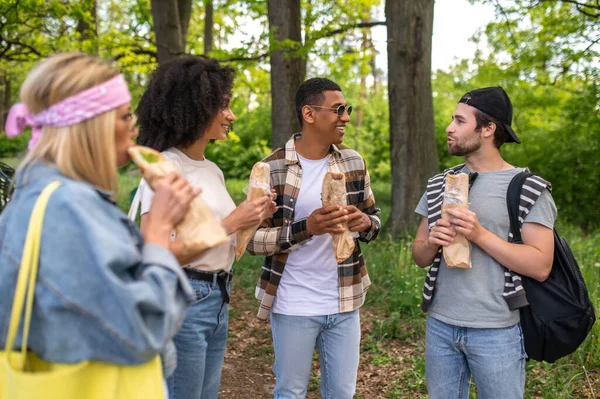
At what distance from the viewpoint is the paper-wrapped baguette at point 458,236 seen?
2.79 metres

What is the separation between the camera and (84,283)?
5.16 feet

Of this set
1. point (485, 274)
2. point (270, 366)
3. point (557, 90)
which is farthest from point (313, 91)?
point (557, 90)

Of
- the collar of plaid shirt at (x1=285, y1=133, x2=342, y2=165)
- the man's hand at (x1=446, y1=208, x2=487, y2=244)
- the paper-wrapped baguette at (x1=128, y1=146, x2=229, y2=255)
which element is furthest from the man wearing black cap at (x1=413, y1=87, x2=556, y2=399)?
the paper-wrapped baguette at (x1=128, y1=146, x2=229, y2=255)

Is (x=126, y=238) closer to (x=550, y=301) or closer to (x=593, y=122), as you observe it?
(x=550, y=301)

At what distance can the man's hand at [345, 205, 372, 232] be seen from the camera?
3.19m

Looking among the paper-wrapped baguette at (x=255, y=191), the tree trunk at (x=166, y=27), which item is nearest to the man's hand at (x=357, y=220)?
the paper-wrapped baguette at (x=255, y=191)

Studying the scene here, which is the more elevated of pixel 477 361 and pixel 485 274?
pixel 485 274

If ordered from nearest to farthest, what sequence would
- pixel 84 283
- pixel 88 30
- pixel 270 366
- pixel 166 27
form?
pixel 84 283 < pixel 270 366 < pixel 166 27 < pixel 88 30

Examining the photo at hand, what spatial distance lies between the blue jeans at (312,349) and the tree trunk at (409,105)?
15.4ft

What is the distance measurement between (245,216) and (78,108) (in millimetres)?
1131

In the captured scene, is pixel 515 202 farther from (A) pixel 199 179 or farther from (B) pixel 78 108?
(B) pixel 78 108

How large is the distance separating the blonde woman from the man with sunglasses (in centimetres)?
142

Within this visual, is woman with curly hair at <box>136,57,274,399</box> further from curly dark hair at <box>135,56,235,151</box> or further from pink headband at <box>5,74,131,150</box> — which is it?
pink headband at <box>5,74,131,150</box>

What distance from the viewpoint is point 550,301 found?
281 centimetres
